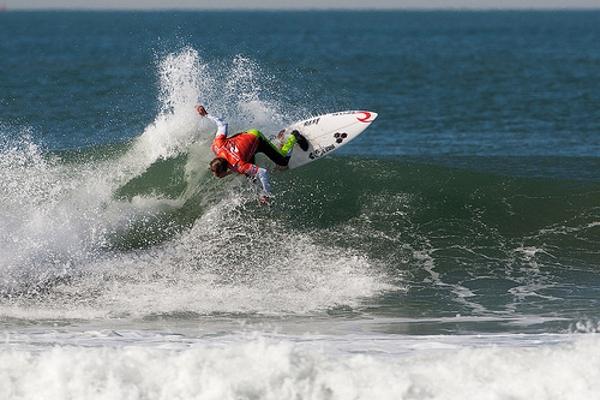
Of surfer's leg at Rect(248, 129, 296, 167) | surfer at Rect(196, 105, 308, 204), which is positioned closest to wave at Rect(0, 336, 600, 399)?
surfer at Rect(196, 105, 308, 204)

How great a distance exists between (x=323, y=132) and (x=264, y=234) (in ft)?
6.09

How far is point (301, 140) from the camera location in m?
16.4

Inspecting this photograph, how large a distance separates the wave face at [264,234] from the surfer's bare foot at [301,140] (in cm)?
111

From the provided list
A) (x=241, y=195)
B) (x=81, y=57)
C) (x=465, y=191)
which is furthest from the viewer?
(x=81, y=57)

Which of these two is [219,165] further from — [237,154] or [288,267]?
[288,267]

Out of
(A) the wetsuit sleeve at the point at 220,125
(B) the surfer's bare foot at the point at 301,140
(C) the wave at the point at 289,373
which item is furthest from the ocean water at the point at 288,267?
(A) the wetsuit sleeve at the point at 220,125

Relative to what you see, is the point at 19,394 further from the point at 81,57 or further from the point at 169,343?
the point at 81,57

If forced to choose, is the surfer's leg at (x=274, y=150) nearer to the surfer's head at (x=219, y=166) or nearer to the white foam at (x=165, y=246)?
the surfer's head at (x=219, y=166)

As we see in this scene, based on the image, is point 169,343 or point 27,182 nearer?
point 169,343

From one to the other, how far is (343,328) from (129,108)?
2243 cm

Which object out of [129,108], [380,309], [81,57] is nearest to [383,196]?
[380,309]

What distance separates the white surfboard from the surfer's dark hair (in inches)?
75.9

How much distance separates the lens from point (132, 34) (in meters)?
98.9

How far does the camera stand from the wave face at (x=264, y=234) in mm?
13664
